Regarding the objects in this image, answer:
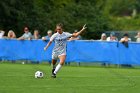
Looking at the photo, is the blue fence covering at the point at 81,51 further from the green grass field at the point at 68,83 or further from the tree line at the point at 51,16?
the tree line at the point at 51,16

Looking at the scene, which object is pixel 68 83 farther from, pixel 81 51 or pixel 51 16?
pixel 51 16

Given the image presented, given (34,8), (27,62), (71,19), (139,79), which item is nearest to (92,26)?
(71,19)

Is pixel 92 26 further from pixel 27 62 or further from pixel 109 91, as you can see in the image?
pixel 109 91

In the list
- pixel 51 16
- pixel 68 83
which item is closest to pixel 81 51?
pixel 68 83

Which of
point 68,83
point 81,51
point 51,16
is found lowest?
point 68,83

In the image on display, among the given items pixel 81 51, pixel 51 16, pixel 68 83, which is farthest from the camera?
pixel 51 16

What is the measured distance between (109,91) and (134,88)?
4.30ft

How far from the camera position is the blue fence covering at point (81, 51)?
3080 centimetres

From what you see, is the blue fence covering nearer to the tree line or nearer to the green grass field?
the green grass field

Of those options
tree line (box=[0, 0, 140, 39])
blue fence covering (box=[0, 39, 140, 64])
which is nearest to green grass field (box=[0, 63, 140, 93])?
blue fence covering (box=[0, 39, 140, 64])

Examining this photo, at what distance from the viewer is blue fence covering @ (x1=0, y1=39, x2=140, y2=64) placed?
30797 mm

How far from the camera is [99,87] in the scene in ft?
61.2

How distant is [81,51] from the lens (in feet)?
104

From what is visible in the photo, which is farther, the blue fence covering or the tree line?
the tree line
